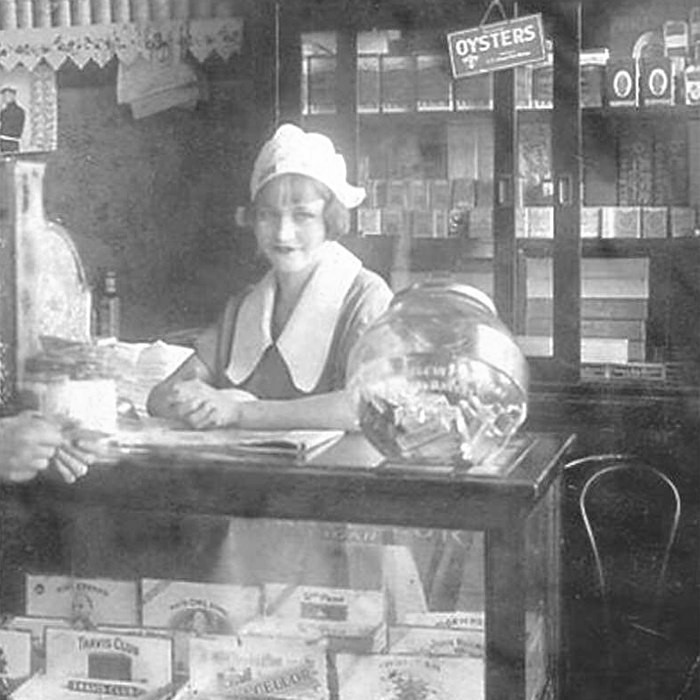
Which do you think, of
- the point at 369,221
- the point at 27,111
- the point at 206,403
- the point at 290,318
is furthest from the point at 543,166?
the point at 27,111

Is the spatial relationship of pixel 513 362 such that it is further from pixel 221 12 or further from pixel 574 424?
pixel 221 12

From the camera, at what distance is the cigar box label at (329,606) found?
117 centimetres

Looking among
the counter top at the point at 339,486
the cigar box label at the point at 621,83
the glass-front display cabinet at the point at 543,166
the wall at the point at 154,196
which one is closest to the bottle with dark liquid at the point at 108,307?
the wall at the point at 154,196

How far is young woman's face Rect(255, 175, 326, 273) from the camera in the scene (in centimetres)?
113

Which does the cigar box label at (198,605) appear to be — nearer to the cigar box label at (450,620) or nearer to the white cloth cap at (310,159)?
the cigar box label at (450,620)

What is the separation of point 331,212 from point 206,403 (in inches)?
7.9

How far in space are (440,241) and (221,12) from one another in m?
0.26

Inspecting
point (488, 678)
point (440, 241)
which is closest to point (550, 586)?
point (488, 678)

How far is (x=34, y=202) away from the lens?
119 centimetres

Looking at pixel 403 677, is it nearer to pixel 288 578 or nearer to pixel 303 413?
pixel 288 578

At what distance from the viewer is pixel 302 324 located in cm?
116

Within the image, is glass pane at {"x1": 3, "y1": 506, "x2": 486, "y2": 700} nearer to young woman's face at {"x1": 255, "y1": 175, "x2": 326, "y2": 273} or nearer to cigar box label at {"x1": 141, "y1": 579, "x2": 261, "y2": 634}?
cigar box label at {"x1": 141, "y1": 579, "x2": 261, "y2": 634}

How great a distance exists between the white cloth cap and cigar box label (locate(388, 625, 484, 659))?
37cm

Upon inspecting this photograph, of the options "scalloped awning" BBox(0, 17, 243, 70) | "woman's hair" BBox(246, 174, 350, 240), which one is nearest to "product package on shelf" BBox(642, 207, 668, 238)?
"woman's hair" BBox(246, 174, 350, 240)
